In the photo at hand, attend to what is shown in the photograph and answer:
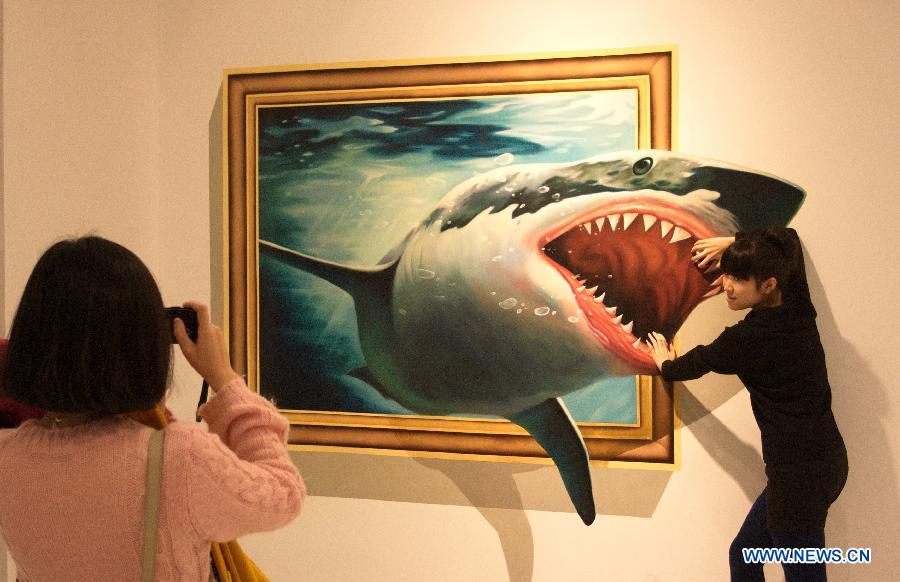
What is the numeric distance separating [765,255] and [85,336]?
126 cm

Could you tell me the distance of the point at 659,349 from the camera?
150 centimetres

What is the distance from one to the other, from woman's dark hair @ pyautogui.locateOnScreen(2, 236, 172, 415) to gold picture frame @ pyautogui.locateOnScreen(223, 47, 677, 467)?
95cm

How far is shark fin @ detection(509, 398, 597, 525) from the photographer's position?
5.03ft

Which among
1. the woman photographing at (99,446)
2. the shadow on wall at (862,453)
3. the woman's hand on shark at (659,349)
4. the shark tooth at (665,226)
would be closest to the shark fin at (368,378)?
the woman's hand on shark at (659,349)

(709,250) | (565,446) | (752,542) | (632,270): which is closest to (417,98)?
(632,270)

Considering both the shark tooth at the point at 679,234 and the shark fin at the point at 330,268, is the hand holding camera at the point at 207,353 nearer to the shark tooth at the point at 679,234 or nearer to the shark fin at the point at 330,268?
the shark fin at the point at 330,268

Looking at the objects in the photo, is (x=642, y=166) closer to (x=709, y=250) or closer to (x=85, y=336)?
(x=709, y=250)

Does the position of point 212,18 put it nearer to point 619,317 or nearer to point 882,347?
point 619,317

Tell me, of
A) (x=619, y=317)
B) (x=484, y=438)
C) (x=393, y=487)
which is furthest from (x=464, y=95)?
(x=393, y=487)

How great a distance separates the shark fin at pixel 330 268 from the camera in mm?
1640

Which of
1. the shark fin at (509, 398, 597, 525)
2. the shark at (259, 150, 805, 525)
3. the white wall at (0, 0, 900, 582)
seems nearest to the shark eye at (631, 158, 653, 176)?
the shark at (259, 150, 805, 525)

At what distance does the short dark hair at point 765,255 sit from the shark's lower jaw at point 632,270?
0.31 feet

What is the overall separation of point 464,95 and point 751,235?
736 mm

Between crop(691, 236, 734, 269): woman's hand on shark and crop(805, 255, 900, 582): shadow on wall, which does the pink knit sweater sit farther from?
crop(805, 255, 900, 582): shadow on wall
